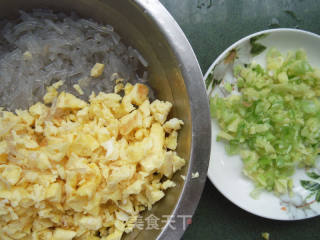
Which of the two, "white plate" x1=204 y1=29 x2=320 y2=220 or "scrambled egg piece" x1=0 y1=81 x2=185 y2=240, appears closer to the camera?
"scrambled egg piece" x1=0 y1=81 x2=185 y2=240

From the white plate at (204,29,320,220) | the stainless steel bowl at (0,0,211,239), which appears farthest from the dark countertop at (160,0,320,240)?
the stainless steel bowl at (0,0,211,239)

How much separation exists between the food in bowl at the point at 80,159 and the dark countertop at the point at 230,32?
53 centimetres

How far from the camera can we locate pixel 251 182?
1.68m

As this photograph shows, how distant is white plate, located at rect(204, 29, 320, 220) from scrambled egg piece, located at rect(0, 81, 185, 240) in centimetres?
41

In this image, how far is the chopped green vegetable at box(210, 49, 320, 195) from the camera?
5.29 ft

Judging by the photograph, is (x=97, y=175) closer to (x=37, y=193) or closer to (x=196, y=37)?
(x=37, y=193)

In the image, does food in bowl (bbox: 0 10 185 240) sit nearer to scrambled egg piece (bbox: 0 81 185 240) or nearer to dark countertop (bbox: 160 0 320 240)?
scrambled egg piece (bbox: 0 81 185 240)

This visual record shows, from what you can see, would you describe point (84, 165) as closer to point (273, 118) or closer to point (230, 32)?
point (273, 118)

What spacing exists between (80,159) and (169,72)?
0.54 m

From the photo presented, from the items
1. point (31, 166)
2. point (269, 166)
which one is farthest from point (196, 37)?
point (31, 166)

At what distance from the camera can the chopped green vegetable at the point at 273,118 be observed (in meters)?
1.61

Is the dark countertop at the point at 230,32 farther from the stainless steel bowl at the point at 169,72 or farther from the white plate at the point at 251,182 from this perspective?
the stainless steel bowl at the point at 169,72

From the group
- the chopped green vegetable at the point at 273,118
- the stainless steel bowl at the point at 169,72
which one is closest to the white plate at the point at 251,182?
the chopped green vegetable at the point at 273,118

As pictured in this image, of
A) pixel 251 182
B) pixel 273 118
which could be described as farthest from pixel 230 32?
pixel 251 182
